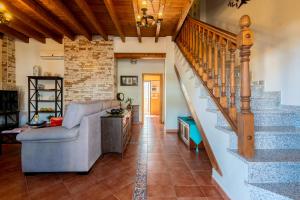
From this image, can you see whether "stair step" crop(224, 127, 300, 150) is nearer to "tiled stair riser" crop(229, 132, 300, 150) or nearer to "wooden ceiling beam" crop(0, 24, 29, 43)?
"tiled stair riser" crop(229, 132, 300, 150)

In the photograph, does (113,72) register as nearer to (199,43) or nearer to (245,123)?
(199,43)

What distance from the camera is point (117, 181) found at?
7.79 ft

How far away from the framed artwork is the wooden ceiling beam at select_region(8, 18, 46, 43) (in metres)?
3.16

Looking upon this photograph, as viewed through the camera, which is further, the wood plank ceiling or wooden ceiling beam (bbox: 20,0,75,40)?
the wood plank ceiling

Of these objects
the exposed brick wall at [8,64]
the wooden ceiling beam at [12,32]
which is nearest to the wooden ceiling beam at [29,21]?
the wooden ceiling beam at [12,32]

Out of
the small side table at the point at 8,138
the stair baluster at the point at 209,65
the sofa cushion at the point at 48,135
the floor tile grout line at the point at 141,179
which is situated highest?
the stair baluster at the point at 209,65

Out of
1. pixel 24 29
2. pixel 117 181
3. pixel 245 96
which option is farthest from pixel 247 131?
pixel 24 29

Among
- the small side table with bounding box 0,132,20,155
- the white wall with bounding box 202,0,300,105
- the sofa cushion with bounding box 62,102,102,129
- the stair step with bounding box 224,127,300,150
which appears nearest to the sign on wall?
the white wall with bounding box 202,0,300,105

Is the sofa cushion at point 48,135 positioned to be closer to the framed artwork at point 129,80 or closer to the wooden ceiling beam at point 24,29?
the wooden ceiling beam at point 24,29

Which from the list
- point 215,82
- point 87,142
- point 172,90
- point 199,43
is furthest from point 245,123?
point 172,90

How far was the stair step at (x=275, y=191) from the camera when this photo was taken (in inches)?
52.9

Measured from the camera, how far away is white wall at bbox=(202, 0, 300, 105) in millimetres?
2367

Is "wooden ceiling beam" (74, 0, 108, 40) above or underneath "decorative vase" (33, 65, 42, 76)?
above

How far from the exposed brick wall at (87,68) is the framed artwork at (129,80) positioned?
1.93 m
